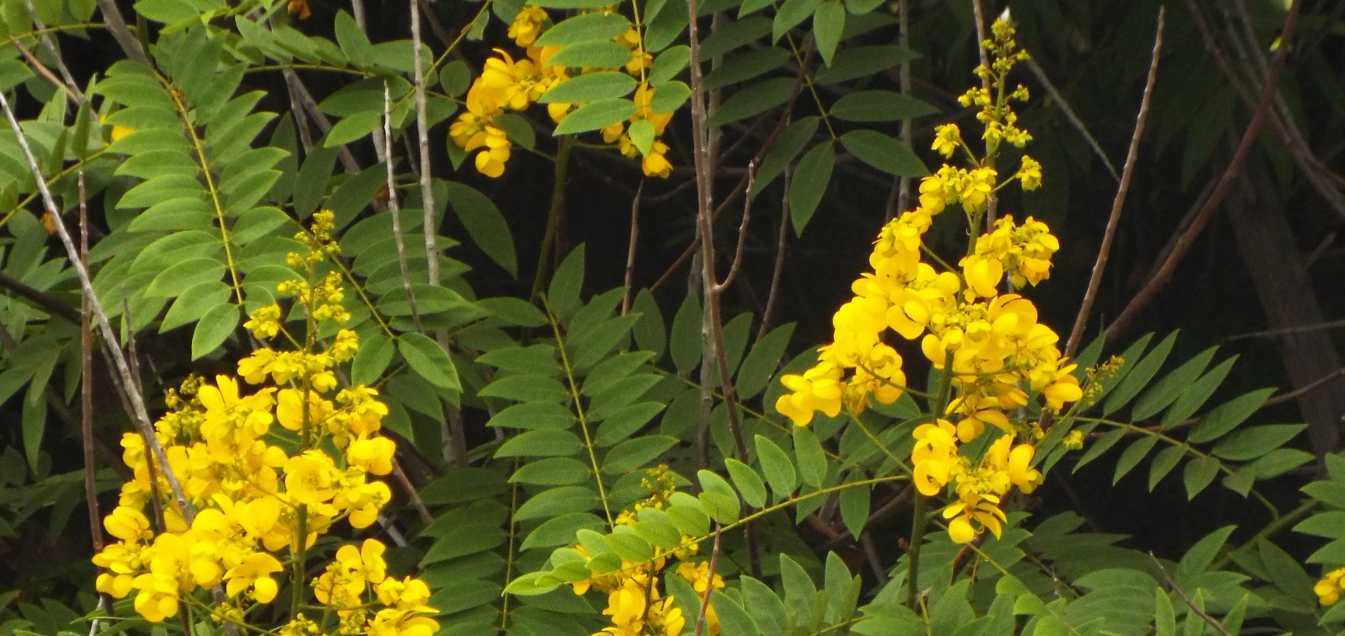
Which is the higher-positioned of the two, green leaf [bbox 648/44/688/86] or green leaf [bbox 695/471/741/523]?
green leaf [bbox 648/44/688/86]

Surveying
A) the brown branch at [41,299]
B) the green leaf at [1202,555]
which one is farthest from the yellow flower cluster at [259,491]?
the green leaf at [1202,555]

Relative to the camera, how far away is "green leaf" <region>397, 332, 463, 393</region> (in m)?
1.48

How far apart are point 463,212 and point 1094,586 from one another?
823 mm

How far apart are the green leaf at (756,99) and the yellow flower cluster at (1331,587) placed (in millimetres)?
708

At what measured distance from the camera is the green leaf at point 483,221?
1839mm

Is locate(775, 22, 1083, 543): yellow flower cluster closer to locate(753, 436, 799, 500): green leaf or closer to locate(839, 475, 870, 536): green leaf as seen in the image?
locate(753, 436, 799, 500): green leaf

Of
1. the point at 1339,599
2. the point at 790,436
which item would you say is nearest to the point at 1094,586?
the point at 1339,599

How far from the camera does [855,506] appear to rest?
150 centimetres

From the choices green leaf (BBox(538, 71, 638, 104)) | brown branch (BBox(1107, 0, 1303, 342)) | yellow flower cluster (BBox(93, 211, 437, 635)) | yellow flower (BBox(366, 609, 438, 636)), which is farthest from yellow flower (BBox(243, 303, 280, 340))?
brown branch (BBox(1107, 0, 1303, 342))

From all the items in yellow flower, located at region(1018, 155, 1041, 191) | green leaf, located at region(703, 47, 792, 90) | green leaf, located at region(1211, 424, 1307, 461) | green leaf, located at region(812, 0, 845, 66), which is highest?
green leaf, located at region(812, 0, 845, 66)

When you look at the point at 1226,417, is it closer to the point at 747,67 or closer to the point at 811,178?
the point at 811,178

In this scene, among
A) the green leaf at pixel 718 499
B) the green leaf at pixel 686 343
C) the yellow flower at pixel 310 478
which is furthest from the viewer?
the green leaf at pixel 686 343

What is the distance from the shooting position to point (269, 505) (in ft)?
3.81

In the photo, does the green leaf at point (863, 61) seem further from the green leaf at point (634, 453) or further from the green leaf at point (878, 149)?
the green leaf at point (634, 453)
